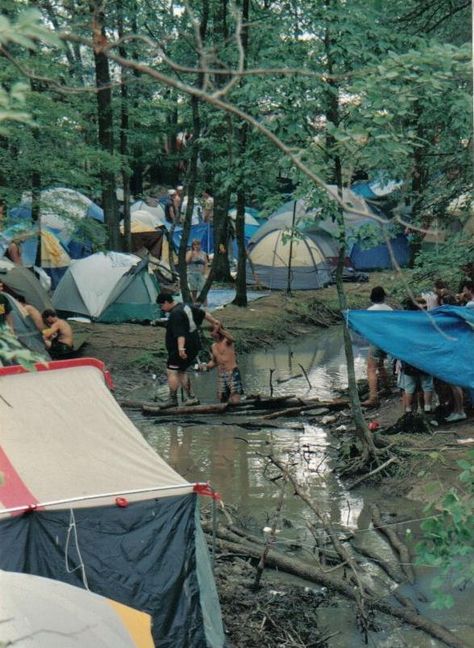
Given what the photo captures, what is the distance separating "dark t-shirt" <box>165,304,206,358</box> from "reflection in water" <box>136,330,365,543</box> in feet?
3.72

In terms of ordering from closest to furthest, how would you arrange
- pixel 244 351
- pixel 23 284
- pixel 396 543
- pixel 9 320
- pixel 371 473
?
pixel 396 543, pixel 371 473, pixel 9 320, pixel 23 284, pixel 244 351

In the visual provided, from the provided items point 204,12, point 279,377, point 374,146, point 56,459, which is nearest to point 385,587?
point 56,459

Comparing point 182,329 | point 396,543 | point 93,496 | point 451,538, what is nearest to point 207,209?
point 182,329

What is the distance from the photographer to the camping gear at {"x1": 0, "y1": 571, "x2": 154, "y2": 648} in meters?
4.07

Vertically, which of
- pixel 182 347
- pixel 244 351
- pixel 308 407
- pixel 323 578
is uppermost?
pixel 182 347

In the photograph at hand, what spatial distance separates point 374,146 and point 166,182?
33.0m

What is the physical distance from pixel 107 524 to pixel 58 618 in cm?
271

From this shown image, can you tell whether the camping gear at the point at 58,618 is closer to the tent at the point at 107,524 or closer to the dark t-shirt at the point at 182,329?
the tent at the point at 107,524

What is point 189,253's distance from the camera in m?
24.1

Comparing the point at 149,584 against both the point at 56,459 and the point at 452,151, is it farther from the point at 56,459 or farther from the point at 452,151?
the point at 452,151

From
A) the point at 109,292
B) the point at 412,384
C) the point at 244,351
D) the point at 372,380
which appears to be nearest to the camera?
the point at 412,384

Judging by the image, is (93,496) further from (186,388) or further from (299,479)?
(186,388)

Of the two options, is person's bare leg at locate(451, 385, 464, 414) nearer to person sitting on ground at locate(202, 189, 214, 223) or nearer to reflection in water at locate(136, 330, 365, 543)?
reflection in water at locate(136, 330, 365, 543)

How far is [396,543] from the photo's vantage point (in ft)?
31.8
